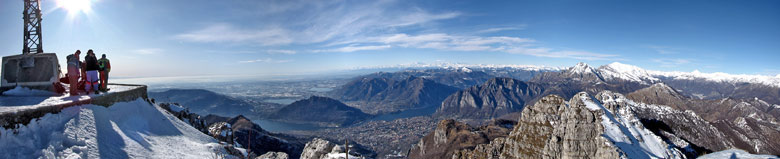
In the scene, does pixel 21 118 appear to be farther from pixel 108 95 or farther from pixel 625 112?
pixel 625 112

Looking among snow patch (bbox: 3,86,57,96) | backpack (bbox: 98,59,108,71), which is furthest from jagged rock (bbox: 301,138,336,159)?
snow patch (bbox: 3,86,57,96)

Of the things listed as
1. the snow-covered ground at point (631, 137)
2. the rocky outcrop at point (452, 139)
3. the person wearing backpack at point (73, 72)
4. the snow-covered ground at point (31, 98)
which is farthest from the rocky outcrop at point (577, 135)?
the rocky outcrop at point (452, 139)

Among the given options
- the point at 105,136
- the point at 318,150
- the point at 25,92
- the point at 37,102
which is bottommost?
the point at 318,150

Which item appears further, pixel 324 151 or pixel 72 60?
pixel 324 151

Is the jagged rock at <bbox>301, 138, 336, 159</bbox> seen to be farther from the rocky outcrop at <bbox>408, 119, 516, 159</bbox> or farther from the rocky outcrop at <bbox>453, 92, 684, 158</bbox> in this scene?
the rocky outcrop at <bbox>408, 119, 516, 159</bbox>

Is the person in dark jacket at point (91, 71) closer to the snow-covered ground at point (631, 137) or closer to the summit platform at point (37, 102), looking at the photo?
the summit platform at point (37, 102)

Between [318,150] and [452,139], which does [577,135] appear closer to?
[318,150]

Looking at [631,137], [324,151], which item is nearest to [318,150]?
[324,151]
